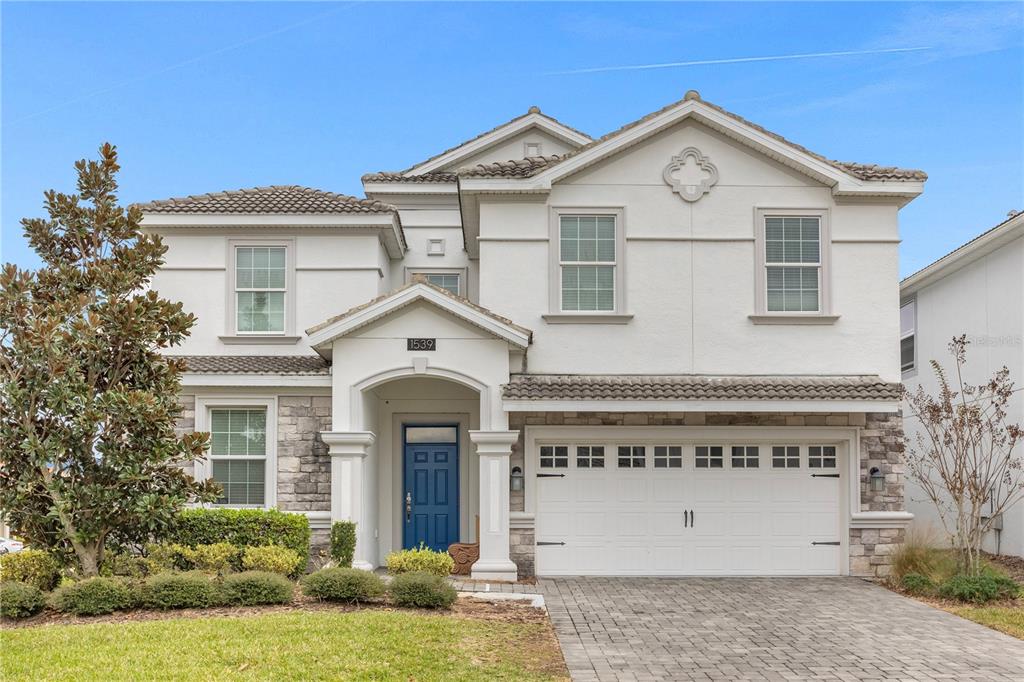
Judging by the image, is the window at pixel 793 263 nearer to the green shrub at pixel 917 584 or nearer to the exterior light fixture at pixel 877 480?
the exterior light fixture at pixel 877 480

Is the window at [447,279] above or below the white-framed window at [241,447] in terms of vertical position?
above

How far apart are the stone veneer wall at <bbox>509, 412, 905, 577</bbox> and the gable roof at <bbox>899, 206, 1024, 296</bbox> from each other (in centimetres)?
430

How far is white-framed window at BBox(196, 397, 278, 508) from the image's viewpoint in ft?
54.5

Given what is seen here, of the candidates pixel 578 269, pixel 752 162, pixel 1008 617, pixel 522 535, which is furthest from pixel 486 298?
pixel 1008 617

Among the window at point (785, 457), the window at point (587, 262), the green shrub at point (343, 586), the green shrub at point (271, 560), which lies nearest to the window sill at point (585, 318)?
the window at point (587, 262)

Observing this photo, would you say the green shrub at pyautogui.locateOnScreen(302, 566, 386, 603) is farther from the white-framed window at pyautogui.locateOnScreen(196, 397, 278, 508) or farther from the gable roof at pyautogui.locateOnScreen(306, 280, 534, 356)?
the gable roof at pyautogui.locateOnScreen(306, 280, 534, 356)

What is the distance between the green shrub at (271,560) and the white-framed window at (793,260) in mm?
8842

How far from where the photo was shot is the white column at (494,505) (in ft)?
51.1

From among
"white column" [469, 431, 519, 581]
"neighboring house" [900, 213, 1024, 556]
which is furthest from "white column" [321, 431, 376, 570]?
"neighboring house" [900, 213, 1024, 556]

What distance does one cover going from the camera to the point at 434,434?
18.0 metres

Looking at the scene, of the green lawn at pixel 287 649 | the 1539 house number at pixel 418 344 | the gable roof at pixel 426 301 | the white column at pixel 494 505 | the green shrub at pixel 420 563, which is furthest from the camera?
the 1539 house number at pixel 418 344

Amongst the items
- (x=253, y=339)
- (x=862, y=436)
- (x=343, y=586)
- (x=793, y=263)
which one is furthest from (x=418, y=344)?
(x=862, y=436)

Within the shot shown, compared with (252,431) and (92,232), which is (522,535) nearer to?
(252,431)

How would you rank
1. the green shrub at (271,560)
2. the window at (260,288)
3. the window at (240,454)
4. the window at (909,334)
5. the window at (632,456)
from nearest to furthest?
the green shrub at (271,560)
the window at (240,454)
the window at (632,456)
the window at (260,288)
the window at (909,334)
